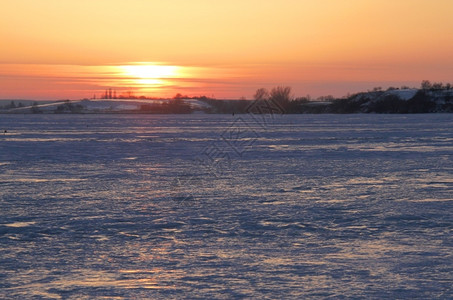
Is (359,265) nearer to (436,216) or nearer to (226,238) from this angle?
(226,238)

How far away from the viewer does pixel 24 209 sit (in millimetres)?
11406

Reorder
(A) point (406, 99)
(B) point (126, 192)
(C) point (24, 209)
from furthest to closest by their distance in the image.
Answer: (A) point (406, 99) < (B) point (126, 192) < (C) point (24, 209)

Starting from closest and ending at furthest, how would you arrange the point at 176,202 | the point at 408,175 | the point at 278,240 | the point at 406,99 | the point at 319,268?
the point at 319,268
the point at 278,240
the point at 176,202
the point at 408,175
the point at 406,99

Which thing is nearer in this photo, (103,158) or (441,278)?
(441,278)

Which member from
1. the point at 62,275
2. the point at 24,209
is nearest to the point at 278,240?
the point at 62,275

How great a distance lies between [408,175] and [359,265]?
10.0 meters

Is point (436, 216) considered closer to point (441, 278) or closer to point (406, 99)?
point (441, 278)

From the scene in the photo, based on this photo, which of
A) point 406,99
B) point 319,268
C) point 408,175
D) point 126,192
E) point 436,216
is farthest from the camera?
point 406,99

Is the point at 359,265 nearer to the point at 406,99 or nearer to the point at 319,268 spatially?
the point at 319,268

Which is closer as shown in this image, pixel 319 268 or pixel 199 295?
pixel 199 295

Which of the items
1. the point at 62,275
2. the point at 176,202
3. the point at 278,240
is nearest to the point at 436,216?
the point at 278,240

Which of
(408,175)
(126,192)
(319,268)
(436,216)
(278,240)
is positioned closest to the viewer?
(319,268)

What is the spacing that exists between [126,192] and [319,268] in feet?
24.1

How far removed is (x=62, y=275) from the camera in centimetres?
700
